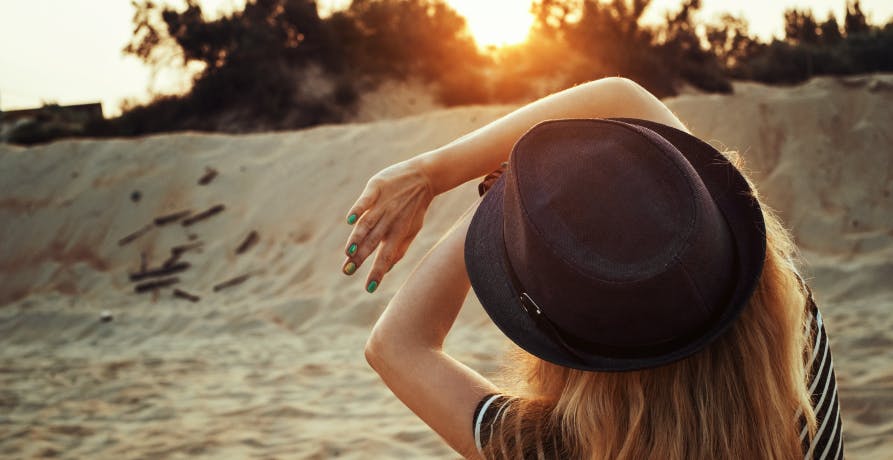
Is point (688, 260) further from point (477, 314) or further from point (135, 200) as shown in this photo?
point (135, 200)

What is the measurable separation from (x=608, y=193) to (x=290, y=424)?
346cm

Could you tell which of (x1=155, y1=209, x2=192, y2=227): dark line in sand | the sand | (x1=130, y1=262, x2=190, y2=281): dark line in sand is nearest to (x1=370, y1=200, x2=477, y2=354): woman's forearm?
the sand

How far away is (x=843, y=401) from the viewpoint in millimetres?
3576

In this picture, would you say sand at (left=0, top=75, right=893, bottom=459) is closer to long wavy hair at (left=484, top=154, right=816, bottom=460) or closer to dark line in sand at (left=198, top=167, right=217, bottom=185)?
dark line in sand at (left=198, top=167, right=217, bottom=185)

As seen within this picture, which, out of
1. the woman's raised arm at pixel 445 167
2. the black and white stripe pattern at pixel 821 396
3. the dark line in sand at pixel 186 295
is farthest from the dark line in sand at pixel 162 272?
the black and white stripe pattern at pixel 821 396

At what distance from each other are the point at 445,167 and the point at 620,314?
2.19 ft

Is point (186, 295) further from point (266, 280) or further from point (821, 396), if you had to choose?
point (821, 396)

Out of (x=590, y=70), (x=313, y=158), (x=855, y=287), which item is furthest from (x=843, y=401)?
(x=590, y=70)

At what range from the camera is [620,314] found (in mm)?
889

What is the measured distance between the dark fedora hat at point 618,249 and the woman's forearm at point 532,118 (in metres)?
0.45

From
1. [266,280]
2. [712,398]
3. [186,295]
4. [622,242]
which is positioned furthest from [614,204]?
[186,295]

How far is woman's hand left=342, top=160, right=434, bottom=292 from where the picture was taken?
1.33 meters

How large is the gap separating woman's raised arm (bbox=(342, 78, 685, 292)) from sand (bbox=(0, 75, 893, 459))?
317mm

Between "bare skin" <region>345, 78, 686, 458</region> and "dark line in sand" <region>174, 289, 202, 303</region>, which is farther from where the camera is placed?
"dark line in sand" <region>174, 289, 202, 303</region>
